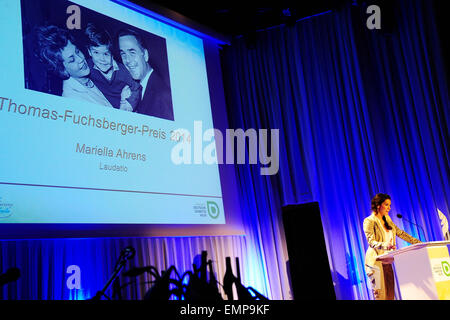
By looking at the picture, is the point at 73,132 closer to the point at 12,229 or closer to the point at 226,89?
the point at 12,229

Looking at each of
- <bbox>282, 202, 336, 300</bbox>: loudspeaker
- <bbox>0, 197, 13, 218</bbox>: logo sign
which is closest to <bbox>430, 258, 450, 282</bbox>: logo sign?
<bbox>282, 202, 336, 300</bbox>: loudspeaker

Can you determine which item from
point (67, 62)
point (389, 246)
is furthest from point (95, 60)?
point (389, 246)

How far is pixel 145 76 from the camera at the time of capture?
4.99 m

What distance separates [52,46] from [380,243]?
3633 mm

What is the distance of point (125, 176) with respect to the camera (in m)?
4.31

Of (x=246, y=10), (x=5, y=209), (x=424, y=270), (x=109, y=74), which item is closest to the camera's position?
(x=5, y=209)

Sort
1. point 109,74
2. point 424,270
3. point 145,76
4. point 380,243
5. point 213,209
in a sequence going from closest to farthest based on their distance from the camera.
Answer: point 424,270, point 380,243, point 109,74, point 145,76, point 213,209

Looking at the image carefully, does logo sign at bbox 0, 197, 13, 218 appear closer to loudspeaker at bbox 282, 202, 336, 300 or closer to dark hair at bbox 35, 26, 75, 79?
dark hair at bbox 35, 26, 75, 79

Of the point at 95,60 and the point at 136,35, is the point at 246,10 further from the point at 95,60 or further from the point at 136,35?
the point at 95,60

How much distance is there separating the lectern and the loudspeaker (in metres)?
1.04

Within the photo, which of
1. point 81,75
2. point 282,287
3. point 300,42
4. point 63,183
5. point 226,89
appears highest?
point 300,42

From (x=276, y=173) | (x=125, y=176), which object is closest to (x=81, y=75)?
(x=125, y=176)

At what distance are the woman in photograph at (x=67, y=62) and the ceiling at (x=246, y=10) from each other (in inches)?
76.3
